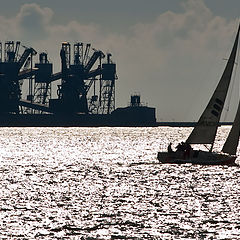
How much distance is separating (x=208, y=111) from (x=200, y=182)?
9292 mm

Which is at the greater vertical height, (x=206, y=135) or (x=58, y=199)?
(x=206, y=135)

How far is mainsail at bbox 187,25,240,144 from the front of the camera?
226 feet

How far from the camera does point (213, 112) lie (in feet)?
227

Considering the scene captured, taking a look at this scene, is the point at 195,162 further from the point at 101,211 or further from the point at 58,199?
the point at 101,211

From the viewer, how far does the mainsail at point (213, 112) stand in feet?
226

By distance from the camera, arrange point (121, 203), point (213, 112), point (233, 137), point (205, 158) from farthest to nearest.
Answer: point (233, 137) → point (205, 158) → point (213, 112) → point (121, 203)

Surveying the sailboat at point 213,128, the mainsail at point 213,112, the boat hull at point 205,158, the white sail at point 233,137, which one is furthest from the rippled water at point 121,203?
the mainsail at point 213,112

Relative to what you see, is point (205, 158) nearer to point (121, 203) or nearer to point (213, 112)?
point (213, 112)

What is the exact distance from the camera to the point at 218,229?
38.9m

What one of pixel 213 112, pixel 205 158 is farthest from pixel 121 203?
pixel 213 112

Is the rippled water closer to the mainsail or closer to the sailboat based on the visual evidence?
the sailboat

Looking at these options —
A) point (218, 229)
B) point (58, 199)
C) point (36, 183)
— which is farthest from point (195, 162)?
point (218, 229)

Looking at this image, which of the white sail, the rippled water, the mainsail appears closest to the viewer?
the rippled water

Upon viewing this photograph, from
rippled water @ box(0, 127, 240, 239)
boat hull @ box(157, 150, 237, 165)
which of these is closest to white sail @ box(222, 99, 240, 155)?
boat hull @ box(157, 150, 237, 165)
